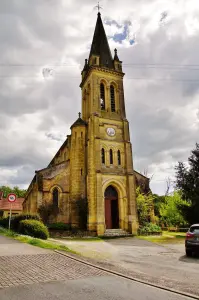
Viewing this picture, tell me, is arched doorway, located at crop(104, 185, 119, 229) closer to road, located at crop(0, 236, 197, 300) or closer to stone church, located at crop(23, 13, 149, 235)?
stone church, located at crop(23, 13, 149, 235)

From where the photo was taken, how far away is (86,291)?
5.70 m

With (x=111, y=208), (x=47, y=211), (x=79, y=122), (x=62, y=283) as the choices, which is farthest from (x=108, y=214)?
(x=62, y=283)

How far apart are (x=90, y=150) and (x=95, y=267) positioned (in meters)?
20.1

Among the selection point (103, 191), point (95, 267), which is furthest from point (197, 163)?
point (95, 267)

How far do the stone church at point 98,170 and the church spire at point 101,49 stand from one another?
1.10m

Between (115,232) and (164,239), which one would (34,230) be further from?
(164,239)

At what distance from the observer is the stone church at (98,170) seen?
88.2ft

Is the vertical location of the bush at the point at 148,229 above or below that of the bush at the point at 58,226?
below

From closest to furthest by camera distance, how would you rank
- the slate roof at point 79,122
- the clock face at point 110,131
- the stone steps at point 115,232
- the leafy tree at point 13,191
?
the stone steps at point 115,232
the slate roof at point 79,122
the clock face at point 110,131
the leafy tree at point 13,191

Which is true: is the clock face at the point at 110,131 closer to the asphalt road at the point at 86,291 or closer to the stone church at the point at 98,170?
the stone church at the point at 98,170

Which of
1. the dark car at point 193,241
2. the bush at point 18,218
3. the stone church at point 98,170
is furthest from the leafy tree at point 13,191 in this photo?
the dark car at point 193,241

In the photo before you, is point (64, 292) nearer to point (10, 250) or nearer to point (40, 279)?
point (40, 279)

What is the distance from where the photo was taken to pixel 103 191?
27.2 m

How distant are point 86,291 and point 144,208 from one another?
84.3 feet
